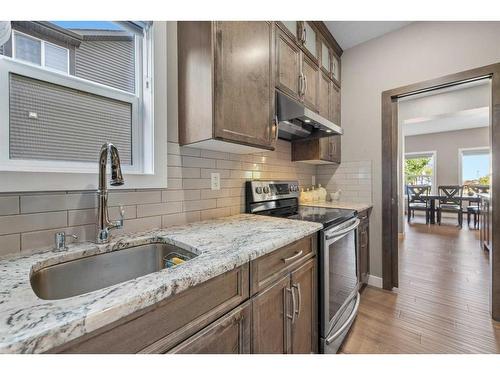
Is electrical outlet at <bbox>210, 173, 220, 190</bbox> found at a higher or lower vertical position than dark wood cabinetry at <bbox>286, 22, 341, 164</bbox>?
lower

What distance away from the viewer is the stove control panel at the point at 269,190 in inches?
68.3

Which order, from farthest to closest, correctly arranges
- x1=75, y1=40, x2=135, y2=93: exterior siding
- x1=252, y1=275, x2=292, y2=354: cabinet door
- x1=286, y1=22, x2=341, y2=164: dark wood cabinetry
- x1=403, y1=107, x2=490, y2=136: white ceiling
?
1. x1=403, y1=107, x2=490, y2=136: white ceiling
2. x1=286, y1=22, x2=341, y2=164: dark wood cabinetry
3. x1=75, y1=40, x2=135, y2=93: exterior siding
4. x1=252, y1=275, x2=292, y2=354: cabinet door

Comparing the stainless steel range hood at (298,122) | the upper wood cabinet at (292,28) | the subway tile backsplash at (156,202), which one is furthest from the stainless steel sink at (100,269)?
the upper wood cabinet at (292,28)

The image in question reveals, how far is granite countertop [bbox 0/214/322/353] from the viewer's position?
0.39 meters

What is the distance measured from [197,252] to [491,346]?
209 cm

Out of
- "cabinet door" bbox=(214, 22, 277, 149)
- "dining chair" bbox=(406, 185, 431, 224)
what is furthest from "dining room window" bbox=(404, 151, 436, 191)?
"cabinet door" bbox=(214, 22, 277, 149)

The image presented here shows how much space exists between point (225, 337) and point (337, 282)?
3.22ft

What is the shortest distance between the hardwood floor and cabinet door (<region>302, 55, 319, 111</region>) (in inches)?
74.4

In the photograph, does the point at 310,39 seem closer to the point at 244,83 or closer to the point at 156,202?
the point at 244,83

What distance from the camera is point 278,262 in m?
0.98

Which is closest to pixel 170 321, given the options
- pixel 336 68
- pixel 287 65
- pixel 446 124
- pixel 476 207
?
pixel 287 65

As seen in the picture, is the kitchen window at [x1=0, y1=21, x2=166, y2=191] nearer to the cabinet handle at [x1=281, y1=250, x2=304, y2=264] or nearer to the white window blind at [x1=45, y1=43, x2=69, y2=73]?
the white window blind at [x1=45, y1=43, x2=69, y2=73]
